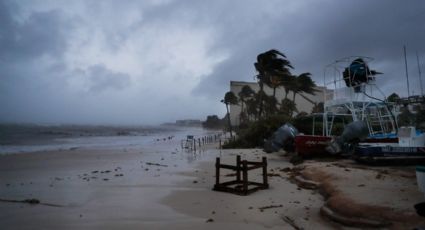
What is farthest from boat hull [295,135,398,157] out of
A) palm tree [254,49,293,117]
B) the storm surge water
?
the storm surge water

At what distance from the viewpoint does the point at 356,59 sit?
1752 centimetres

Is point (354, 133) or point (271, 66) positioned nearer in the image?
point (354, 133)

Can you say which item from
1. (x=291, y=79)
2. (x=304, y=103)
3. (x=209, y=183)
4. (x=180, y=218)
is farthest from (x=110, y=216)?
(x=304, y=103)

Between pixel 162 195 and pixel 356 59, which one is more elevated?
pixel 356 59

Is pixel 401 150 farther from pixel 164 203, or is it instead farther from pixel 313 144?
pixel 164 203

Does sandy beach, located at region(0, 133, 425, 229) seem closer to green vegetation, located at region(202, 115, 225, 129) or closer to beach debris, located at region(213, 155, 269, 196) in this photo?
beach debris, located at region(213, 155, 269, 196)

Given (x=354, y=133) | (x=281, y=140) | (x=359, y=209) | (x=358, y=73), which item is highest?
(x=358, y=73)

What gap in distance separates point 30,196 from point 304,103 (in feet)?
186

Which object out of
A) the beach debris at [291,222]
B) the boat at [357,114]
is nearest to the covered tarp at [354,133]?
the boat at [357,114]

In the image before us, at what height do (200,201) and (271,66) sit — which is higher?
(271,66)

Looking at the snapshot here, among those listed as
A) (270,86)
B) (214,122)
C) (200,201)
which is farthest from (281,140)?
(214,122)

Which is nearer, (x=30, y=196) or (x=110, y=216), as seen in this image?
(x=110, y=216)

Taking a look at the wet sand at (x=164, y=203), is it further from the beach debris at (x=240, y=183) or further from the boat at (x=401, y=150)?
the boat at (x=401, y=150)

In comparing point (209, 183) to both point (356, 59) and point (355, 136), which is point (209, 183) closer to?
point (355, 136)
